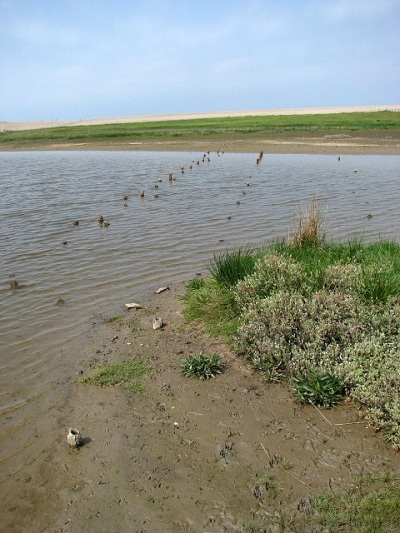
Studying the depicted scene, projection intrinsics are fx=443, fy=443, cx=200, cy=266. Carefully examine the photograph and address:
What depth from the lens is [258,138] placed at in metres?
42.5

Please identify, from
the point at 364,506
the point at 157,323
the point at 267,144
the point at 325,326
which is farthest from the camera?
the point at 267,144

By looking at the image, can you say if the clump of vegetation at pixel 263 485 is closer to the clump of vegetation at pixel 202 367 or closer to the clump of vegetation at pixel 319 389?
the clump of vegetation at pixel 319 389

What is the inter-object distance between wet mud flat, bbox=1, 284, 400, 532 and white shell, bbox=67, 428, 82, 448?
0.23 feet

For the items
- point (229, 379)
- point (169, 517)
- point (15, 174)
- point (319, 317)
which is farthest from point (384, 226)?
point (15, 174)

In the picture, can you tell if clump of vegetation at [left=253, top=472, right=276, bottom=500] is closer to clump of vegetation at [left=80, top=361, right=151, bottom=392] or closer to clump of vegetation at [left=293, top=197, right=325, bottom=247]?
clump of vegetation at [left=80, top=361, right=151, bottom=392]

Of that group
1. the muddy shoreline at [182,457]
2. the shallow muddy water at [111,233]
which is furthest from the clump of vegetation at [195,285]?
the muddy shoreline at [182,457]

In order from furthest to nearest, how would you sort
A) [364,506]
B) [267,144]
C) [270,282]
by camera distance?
[267,144] < [270,282] < [364,506]

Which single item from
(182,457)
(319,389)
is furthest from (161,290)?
(182,457)

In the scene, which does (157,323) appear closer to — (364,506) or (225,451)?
(225,451)

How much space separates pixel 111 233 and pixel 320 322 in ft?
26.9

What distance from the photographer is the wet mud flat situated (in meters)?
3.55

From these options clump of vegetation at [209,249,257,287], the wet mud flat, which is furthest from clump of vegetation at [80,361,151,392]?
clump of vegetation at [209,249,257,287]

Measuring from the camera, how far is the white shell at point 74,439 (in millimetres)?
4285

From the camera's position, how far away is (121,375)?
549cm
